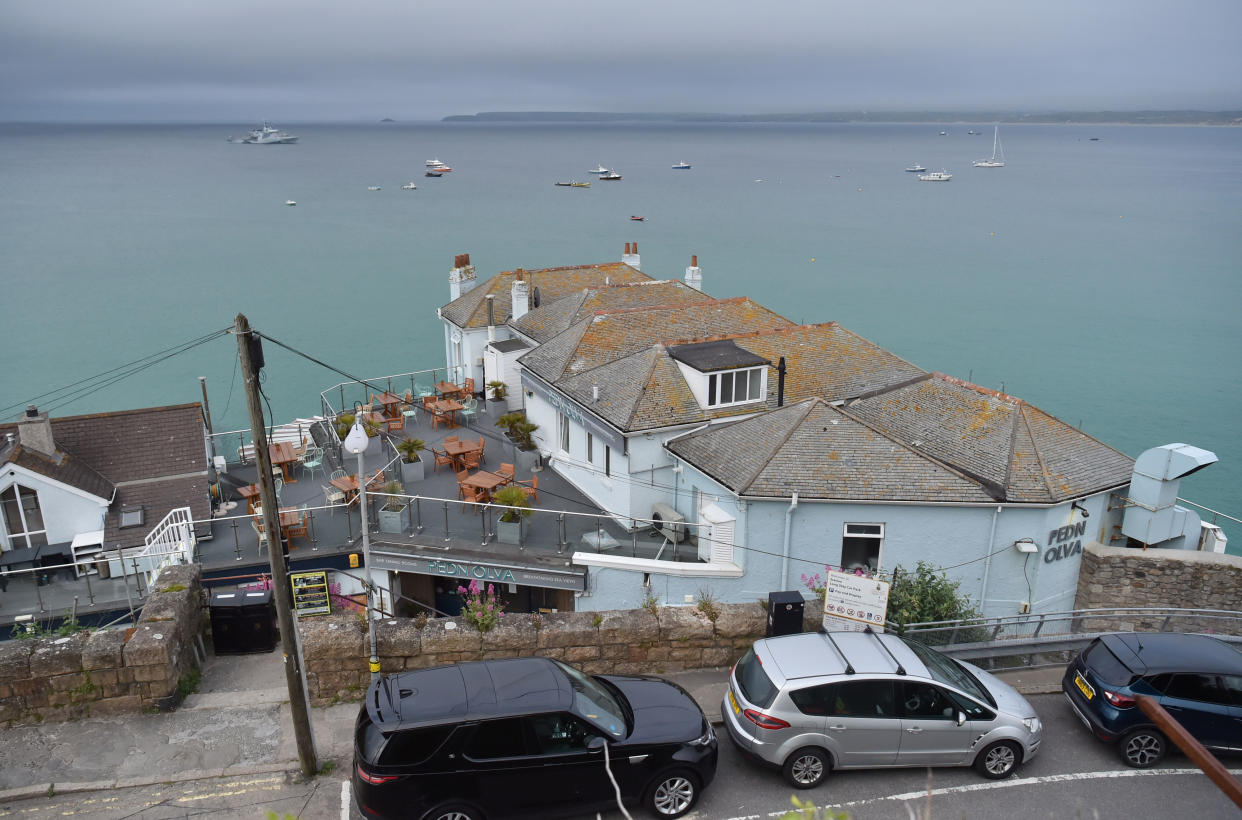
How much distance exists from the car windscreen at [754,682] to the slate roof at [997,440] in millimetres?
9638

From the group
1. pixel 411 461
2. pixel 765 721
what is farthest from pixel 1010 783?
pixel 411 461

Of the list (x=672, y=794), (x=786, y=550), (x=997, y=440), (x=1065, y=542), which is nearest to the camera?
(x=672, y=794)

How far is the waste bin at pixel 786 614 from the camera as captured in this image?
11969 mm

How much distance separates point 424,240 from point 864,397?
99.3 m

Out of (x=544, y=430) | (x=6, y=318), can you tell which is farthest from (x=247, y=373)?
(x=6, y=318)

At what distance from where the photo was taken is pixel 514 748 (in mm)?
8766

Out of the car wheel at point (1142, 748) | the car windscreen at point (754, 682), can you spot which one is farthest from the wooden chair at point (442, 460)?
the car wheel at point (1142, 748)

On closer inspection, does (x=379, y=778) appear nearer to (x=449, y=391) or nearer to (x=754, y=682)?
(x=754, y=682)

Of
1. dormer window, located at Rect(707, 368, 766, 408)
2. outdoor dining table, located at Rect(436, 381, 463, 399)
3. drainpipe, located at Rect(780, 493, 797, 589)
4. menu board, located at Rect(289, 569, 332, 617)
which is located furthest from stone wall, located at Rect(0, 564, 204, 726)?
outdoor dining table, located at Rect(436, 381, 463, 399)

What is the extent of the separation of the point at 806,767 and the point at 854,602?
9.79 feet

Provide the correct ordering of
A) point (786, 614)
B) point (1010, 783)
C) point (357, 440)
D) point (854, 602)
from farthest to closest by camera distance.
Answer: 1. point (854, 602)
2. point (786, 614)
3. point (357, 440)
4. point (1010, 783)

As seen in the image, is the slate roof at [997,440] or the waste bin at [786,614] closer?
the waste bin at [786,614]

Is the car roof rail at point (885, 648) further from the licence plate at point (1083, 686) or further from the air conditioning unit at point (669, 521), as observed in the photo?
the air conditioning unit at point (669, 521)

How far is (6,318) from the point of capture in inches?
2953
